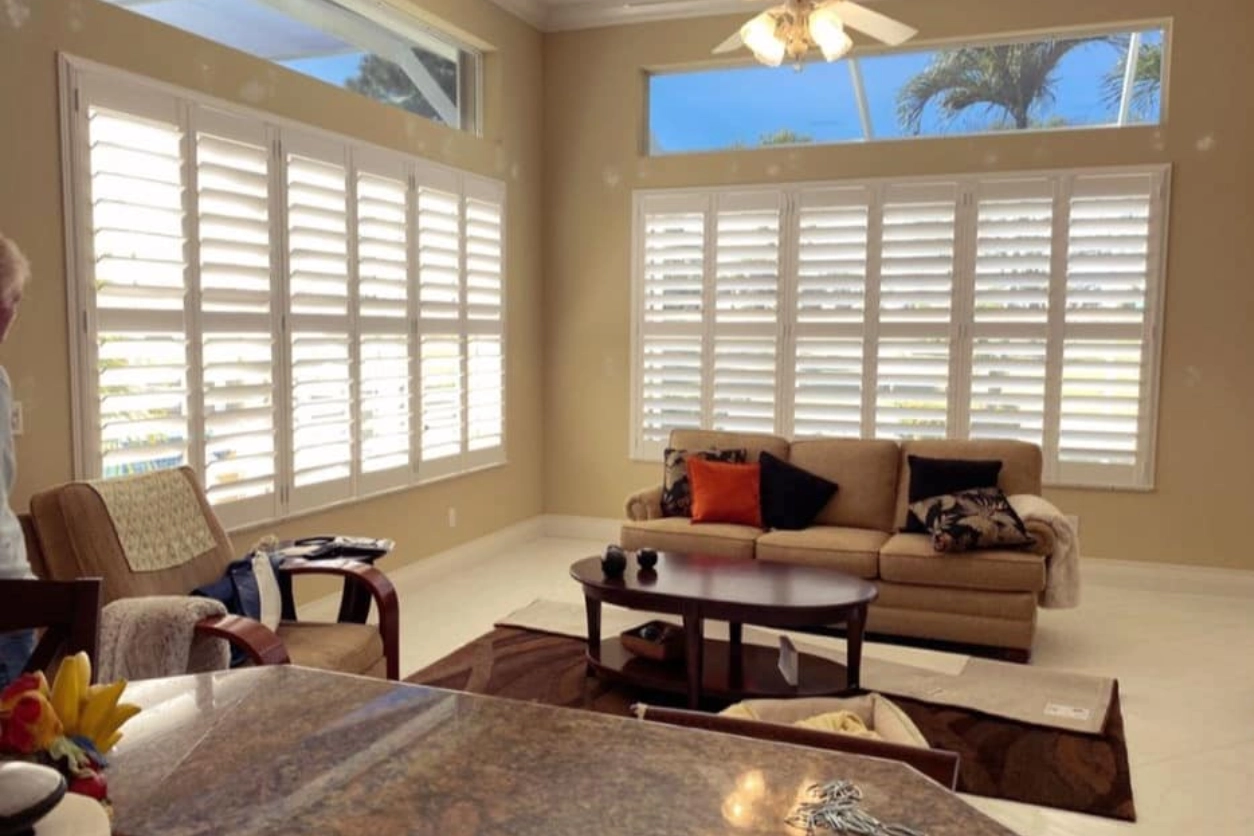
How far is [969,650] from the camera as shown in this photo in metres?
4.44

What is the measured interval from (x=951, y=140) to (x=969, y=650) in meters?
2.98

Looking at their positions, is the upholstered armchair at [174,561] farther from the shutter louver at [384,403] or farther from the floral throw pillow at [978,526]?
the floral throw pillow at [978,526]

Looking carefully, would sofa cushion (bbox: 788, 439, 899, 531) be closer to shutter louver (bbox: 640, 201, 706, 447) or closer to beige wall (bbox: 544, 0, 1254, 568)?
beige wall (bbox: 544, 0, 1254, 568)

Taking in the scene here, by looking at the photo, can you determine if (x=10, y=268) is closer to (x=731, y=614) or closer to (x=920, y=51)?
(x=731, y=614)

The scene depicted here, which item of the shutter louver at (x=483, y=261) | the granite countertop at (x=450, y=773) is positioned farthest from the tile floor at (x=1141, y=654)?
the granite countertop at (x=450, y=773)

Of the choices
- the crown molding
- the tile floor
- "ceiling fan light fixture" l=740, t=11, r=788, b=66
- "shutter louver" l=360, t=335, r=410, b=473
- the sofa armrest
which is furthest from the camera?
the crown molding

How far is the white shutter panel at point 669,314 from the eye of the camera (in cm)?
630

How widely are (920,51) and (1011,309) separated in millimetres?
1665

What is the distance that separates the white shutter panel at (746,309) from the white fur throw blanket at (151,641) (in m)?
3.98

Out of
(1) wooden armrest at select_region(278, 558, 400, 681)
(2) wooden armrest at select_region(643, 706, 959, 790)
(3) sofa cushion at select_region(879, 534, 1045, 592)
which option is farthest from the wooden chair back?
(3) sofa cushion at select_region(879, 534, 1045, 592)

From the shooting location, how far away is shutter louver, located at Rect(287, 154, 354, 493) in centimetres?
437

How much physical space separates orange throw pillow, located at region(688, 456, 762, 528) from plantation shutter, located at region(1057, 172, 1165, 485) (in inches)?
74.8

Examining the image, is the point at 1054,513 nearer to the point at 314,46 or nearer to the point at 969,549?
the point at 969,549

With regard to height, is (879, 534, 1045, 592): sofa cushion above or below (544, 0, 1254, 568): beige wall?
below
